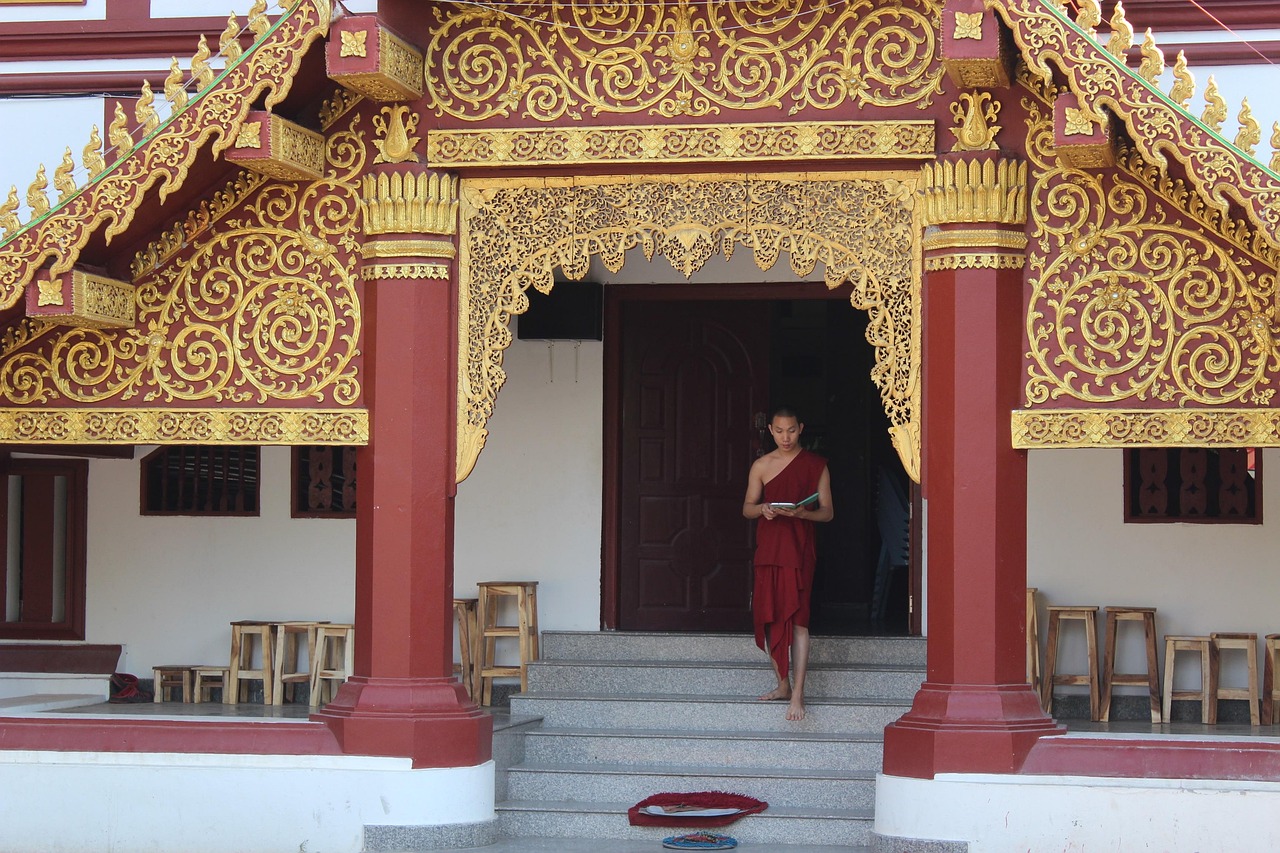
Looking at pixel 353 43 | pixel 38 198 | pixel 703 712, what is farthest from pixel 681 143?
pixel 703 712

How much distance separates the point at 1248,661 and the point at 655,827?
11.3 feet

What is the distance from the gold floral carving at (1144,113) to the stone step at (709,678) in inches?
124

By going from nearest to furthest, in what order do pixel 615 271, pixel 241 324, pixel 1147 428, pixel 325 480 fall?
pixel 1147 428
pixel 241 324
pixel 615 271
pixel 325 480

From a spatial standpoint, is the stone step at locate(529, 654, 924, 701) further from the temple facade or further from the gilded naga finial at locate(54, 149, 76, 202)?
the gilded naga finial at locate(54, 149, 76, 202)

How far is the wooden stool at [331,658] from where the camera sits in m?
9.62

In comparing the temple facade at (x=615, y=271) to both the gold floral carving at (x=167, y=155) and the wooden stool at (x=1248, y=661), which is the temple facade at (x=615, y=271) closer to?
the gold floral carving at (x=167, y=155)

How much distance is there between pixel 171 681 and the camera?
987cm

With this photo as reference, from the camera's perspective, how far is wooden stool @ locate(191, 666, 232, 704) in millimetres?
9773

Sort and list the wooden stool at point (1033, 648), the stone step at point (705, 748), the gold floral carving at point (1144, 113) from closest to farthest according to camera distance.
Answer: the gold floral carving at point (1144, 113)
the stone step at point (705, 748)
the wooden stool at point (1033, 648)

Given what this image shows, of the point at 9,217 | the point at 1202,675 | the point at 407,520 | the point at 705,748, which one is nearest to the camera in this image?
the point at 9,217

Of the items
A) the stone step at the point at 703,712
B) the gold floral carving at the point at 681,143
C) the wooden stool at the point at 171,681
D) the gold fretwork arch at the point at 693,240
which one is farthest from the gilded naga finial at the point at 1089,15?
the wooden stool at the point at 171,681

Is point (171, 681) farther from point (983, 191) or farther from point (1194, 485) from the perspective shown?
point (1194, 485)

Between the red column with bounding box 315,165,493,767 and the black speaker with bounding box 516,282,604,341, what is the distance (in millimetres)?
2241

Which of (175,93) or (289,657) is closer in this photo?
(175,93)
